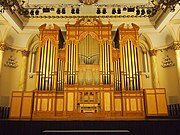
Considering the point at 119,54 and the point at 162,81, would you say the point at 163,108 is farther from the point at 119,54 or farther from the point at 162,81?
the point at 119,54

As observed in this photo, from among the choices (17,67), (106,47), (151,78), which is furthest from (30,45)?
(151,78)

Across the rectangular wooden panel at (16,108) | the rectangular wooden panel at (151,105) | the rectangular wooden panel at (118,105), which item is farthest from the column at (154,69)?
the rectangular wooden panel at (16,108)

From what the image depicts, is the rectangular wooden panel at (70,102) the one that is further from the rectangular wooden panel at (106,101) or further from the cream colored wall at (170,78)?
the cream colored wall at (170,78)

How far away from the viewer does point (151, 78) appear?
30.1 feet

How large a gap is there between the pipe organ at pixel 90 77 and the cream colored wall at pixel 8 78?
1.49 meters

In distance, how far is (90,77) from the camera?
7.81 meters

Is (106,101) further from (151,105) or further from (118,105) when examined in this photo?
(151,105)

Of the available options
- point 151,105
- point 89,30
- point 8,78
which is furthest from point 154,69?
point 8,78

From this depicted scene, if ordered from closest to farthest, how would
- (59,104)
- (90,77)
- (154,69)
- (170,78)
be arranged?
(59,104) < (90,77) < (170,78) < (154,69)

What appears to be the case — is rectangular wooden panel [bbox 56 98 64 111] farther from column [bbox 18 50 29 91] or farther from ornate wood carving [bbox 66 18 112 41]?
ornate wood carving [bbox 66 18 112 41]

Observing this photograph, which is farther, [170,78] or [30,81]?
[30,81]

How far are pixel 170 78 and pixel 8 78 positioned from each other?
285 inches
